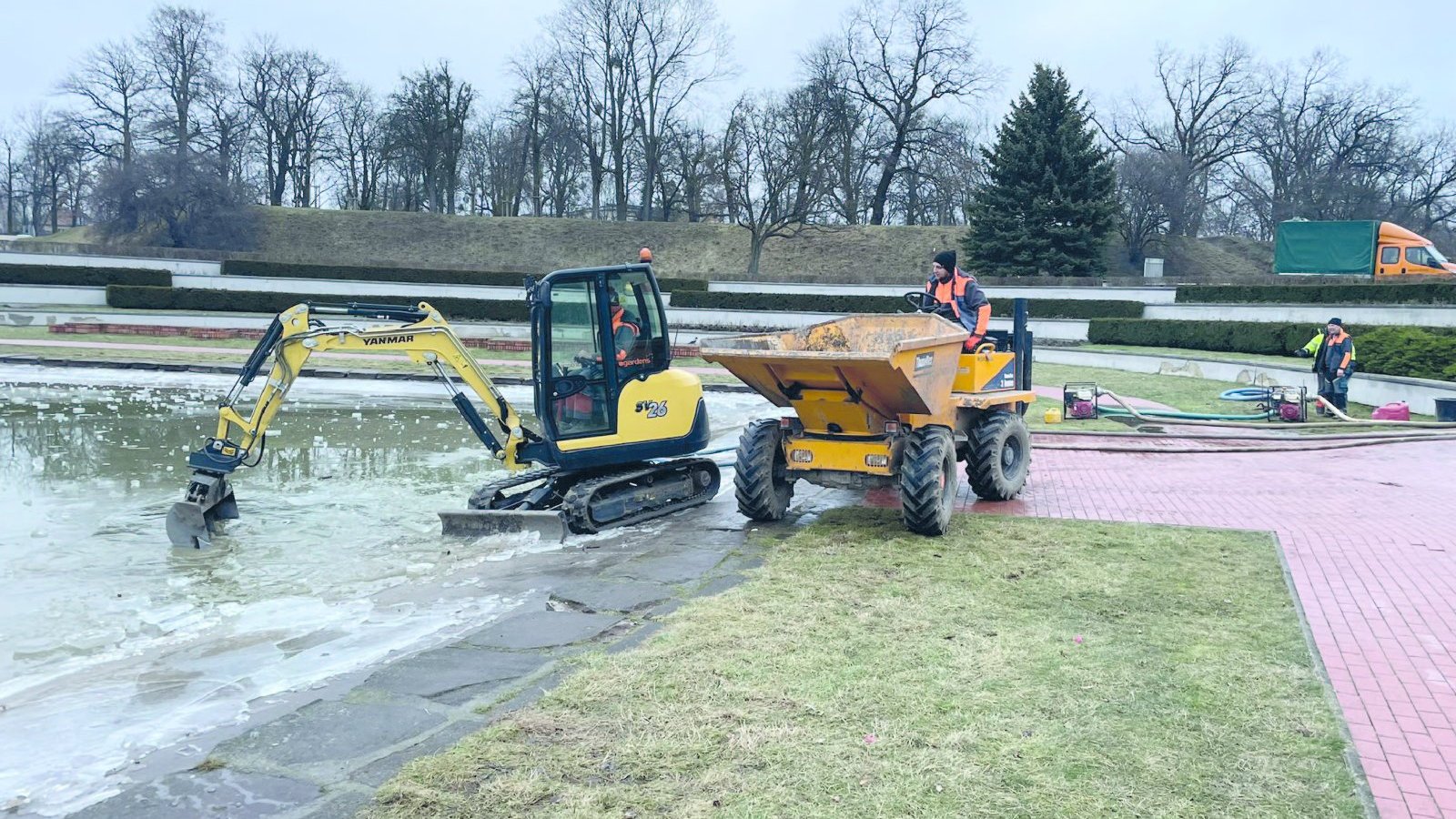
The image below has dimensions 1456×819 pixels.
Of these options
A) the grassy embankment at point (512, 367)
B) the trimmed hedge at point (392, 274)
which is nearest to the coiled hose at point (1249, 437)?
the grassy embankment at point (512, 367)

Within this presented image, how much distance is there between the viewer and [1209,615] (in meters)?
6.30

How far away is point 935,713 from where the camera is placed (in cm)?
465

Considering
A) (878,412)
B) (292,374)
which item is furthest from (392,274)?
(878,412)

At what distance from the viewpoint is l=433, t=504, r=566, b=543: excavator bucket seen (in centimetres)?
881

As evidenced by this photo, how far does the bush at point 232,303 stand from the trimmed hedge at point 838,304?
6.64 metres

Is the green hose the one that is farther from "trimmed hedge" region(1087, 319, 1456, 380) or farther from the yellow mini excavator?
the yellow mini excavator

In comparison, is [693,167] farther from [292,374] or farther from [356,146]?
[292,374]

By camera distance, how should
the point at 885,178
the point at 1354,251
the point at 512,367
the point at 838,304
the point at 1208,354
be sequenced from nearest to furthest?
the point at 512,367 → the point at 1208,354 → the point at 1354,251 → the point at 838,304 → the point at 885,178

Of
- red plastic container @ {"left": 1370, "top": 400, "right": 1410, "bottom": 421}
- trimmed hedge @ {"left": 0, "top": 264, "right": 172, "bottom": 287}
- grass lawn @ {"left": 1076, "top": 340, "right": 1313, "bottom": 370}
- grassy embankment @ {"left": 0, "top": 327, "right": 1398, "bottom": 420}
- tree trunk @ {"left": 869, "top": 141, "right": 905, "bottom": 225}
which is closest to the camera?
red plastic container @ {"left": 1370, "top": 400, "right": 1410, "bottom": 421}

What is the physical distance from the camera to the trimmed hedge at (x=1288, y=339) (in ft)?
61.7

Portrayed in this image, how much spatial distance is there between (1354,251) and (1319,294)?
18.9 feet

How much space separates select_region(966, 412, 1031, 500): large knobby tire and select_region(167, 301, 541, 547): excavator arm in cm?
414

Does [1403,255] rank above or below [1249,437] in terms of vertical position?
above

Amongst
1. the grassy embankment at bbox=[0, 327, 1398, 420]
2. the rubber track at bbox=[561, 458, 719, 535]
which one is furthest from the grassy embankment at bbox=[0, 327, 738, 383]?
the rubber track at bbox=[561, 458, 719, 535]
